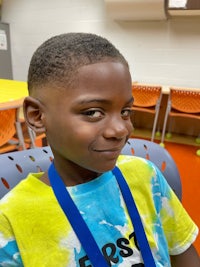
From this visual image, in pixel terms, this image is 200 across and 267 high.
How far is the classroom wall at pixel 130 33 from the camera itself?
160 inches

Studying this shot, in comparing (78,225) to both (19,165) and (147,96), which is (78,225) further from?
(147,96)

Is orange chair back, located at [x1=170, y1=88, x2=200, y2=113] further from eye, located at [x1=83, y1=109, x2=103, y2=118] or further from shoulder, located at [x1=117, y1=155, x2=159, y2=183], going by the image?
eye, located at [x1=83, y1=109, x2=103, y2=118]

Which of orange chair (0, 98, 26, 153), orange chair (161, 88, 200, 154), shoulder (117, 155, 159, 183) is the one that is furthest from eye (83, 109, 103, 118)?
orange chair (161, 88, 200, 154)

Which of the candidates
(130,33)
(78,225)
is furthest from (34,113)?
(130,33)

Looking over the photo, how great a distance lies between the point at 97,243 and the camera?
62cm

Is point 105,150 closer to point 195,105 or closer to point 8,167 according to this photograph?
point 8,167

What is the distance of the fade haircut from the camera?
55 centimetres

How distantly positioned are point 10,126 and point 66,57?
1.63 metres

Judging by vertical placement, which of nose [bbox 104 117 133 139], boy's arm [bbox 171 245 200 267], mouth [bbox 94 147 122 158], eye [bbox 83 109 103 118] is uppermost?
eye [bbox 83 109 103 118]

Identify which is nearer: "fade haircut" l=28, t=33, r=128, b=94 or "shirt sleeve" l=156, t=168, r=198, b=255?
"fade haircut" l=28, t=33, r=128, b=94

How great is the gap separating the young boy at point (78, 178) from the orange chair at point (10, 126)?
4.44 ft

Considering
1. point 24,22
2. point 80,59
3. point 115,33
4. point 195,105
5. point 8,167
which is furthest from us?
point 24,22

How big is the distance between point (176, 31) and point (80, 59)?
3931mm

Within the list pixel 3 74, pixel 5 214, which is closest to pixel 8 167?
pixel 5 214
